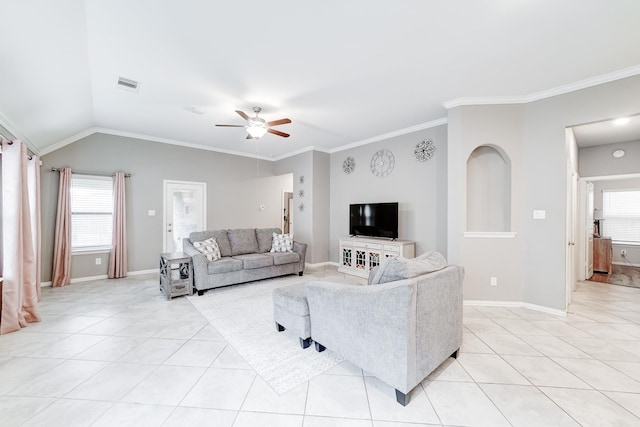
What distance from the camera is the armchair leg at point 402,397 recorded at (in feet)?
5.63

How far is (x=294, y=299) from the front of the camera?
2520 mm

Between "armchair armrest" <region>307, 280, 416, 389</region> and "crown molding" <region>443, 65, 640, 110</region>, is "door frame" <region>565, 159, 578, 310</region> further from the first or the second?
"armchair armrest" <region>307, 280, 416, 389</region>

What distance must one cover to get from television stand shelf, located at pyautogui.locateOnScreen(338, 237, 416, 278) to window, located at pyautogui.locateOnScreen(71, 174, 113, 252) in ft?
14.9

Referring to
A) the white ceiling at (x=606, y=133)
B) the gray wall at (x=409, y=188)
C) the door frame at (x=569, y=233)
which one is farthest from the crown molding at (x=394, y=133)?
the white ceiling at (x=606, y=133)

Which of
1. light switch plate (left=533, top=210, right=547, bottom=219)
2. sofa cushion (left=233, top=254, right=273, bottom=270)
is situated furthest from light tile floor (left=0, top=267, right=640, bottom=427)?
sofa cushion (left=233, top=254, right=273, bottom=270)

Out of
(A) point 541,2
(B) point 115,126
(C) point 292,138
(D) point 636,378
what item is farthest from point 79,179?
(D) point 636,378

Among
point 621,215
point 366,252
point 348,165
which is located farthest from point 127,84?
point 621,215

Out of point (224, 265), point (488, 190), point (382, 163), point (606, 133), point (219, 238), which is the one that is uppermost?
point (606, 133)

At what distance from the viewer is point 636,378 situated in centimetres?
202

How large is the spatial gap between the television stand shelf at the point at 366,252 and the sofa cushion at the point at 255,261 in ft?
5.22

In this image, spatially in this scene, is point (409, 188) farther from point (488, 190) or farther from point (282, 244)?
point (282, 244)

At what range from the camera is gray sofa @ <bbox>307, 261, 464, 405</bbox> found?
168cm

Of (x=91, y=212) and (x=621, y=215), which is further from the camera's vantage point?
(x=621, y=215)

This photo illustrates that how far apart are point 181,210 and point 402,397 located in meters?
5.58
